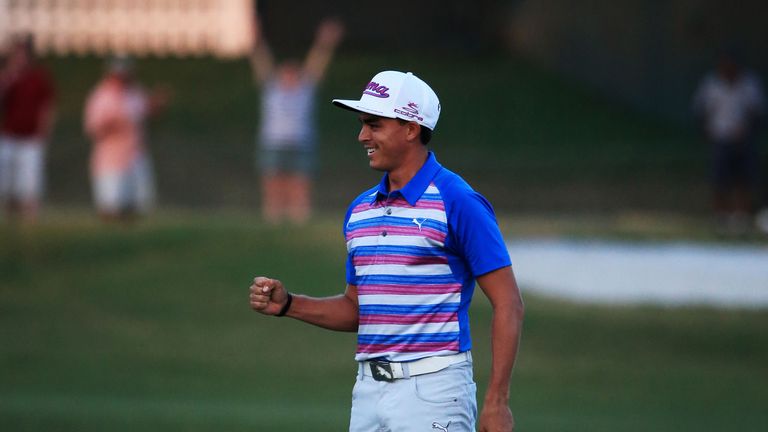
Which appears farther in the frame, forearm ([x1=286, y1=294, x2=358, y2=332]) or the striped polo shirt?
forearm ([x1=286, y1=294, x2=358, y2=332])

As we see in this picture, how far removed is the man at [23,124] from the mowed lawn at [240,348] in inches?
19.5

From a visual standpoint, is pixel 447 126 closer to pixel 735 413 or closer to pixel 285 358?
pixel 285 358

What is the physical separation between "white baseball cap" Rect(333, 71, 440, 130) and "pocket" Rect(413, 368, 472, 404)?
0.98 m

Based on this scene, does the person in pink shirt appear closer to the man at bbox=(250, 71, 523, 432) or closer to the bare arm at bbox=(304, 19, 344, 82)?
the bare arm at bbox=(304, 19, 344, 82)

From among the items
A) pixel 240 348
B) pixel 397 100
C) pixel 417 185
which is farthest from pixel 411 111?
pixel 240 348

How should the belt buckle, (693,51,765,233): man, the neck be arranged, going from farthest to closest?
(693,51,765,233): man
the neck
the belt buckle

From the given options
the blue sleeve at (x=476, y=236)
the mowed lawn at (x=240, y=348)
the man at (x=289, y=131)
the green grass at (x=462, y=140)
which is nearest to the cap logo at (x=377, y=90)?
the blue sleeve at (x=476, y=236)

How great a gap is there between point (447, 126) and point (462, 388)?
838 inches

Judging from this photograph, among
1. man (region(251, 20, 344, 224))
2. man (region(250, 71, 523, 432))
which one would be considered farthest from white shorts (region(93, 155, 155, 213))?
man (region(250, 71, 523, 432))

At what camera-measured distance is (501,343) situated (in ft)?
18.8

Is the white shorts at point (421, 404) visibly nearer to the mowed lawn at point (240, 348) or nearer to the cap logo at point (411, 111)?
the cap logo at point (411, 111)

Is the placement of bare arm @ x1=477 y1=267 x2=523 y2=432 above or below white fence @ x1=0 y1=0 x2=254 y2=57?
below

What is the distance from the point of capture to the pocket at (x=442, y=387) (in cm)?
583

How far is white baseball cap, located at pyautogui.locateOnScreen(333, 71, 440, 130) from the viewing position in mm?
5906
